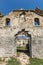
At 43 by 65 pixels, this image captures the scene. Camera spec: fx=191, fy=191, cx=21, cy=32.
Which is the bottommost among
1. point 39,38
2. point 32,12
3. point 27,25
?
point 39,38

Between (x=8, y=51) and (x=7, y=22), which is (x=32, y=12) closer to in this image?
(x=7, y=22)

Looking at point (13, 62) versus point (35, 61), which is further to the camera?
point (35, 61)

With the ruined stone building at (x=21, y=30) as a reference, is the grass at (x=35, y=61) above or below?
below

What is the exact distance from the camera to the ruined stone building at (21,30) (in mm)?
17359

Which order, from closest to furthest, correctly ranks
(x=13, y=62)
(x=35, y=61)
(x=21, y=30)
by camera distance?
(x=13, y=62), (x=35, y=61), (x=21, y=30)

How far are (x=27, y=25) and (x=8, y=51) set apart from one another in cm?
A: 304

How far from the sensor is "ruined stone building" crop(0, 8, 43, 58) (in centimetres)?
1736

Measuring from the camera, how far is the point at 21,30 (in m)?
17.9

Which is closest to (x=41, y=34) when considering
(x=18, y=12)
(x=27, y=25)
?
(x=27, y=25)

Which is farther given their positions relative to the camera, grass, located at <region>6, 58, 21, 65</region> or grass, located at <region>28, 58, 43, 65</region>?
grass, located at <region>28, 58, 43, 65</region>

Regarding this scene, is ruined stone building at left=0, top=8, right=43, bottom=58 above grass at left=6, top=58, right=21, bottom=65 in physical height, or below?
above

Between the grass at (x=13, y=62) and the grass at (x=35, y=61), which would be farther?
the grass at (x=35, y=61)

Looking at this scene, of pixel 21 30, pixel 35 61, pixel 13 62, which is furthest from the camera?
pixel 21 30

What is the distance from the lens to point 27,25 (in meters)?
18.0
